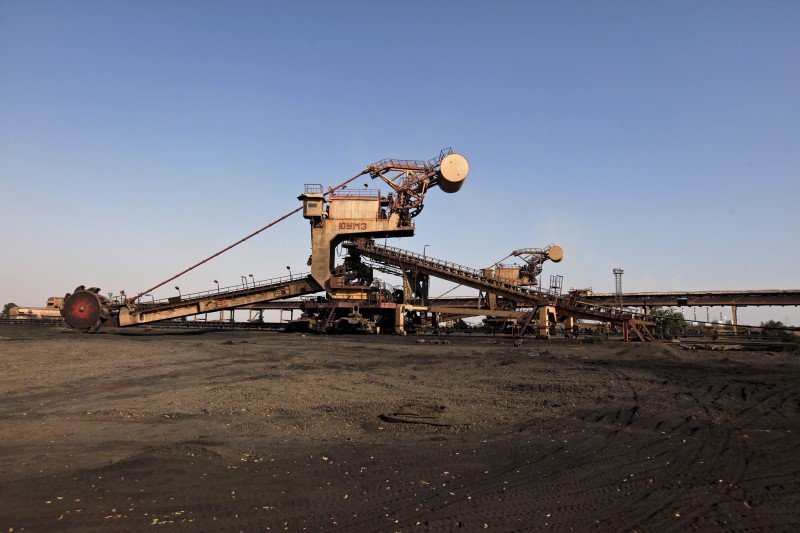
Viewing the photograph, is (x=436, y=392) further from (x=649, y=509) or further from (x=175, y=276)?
(x=175, y=276)

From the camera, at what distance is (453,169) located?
173 ft

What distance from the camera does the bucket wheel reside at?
42.7 m

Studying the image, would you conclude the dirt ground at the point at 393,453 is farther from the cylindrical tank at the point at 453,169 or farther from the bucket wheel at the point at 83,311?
the cylindrical tank at the point at 453,169

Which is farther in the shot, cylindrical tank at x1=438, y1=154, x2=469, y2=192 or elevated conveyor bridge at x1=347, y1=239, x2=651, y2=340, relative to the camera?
cylindrical tank at x1=438, y1=154, x2=469, y2=192

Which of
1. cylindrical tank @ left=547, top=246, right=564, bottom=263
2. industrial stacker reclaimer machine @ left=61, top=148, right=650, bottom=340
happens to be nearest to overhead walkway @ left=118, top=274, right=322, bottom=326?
industrial stacker reclaimer machine @ left=61, top=148, right=650, bottom=340

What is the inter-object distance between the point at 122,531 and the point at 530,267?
235ft

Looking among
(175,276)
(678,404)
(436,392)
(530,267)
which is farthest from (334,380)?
(530,267)

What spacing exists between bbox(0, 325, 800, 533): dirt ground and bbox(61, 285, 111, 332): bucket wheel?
1170 inches

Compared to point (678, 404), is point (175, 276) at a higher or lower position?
higher

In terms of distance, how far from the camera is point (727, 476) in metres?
6.68

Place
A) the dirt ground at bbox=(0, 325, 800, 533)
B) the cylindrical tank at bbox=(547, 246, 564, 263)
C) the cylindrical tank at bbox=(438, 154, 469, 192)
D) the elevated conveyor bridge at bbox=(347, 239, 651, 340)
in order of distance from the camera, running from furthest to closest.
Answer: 1. the cylindrical tank at bbox=(547, 246, 564, 263)
2. the cylindrical tank at bbox=(438, 154, 469, 192)
3. the elevated conveyor bridge at bbox=(347, 239, 651, 340)
4. the dirt ground at bbox=(0, 325, 800, 533)

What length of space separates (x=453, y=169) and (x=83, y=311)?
39472 mm

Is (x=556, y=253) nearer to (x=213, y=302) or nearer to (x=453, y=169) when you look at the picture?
(x=453, y=169)

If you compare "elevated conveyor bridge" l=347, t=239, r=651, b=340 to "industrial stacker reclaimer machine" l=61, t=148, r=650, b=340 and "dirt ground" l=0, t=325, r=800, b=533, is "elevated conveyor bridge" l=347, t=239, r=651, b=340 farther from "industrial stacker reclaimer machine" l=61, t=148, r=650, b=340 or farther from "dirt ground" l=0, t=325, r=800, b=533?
"dirt ground" l=0, t=325, r=800, b=533
